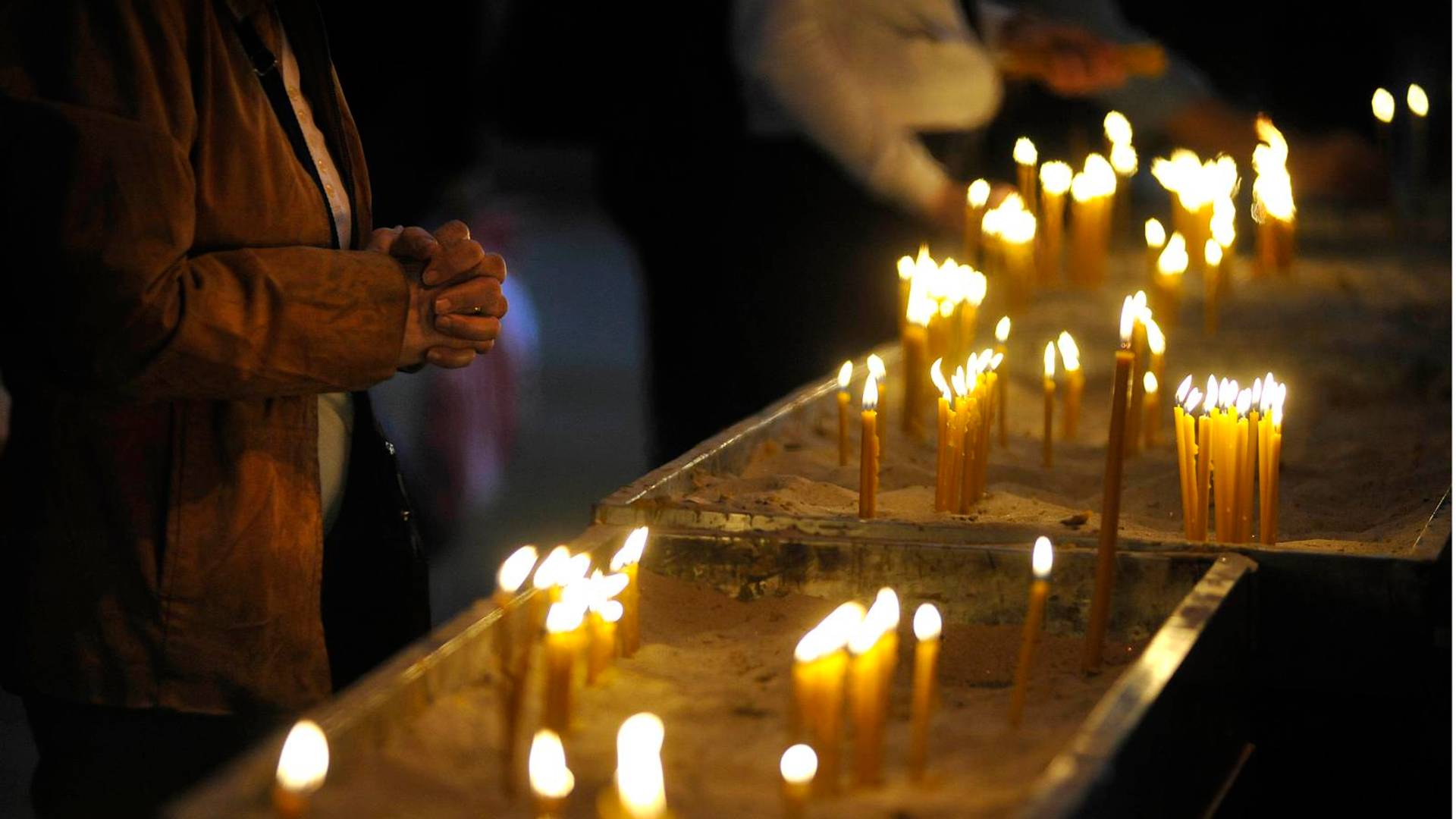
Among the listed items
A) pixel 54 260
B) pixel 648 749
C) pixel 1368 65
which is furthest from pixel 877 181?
pixel 1368 65

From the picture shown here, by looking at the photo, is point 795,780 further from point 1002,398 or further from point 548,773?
point 1002,398

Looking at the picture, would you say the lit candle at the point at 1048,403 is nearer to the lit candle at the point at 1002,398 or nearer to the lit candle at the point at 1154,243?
the lit candle at the point at 1002,398

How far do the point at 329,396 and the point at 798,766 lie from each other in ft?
3.28

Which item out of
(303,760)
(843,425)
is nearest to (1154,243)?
(843,425)

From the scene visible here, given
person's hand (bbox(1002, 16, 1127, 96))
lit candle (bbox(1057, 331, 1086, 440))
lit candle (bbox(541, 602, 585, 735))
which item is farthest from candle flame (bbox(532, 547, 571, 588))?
person's hand (bbox(1002, 16, 1127, 96))

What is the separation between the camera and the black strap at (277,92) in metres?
→ 1.84

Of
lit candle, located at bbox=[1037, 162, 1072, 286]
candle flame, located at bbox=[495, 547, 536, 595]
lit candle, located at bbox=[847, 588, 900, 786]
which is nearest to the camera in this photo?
lit candle, located at bbox=[847, 588, 900, 786]

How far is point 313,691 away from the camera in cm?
191

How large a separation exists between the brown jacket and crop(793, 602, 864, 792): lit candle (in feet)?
2.26

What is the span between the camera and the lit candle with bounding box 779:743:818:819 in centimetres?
127

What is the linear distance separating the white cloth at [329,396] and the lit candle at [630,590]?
413 mm

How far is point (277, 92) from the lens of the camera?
1892 mm

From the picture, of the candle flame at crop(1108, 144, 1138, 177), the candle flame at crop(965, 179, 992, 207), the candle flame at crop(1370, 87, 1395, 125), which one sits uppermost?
the candle flame at crop(1370, 87, 1395, 125)

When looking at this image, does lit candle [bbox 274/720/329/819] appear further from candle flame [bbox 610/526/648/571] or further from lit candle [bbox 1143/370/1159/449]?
lit candle [bbox 1143/370/1159/449]
